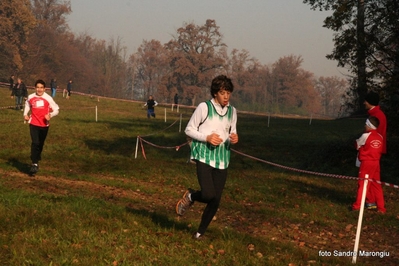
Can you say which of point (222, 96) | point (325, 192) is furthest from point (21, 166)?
point (222, 96)

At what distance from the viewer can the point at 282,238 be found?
8.12 meters

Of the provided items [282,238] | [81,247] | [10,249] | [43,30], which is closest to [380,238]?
[282,238]

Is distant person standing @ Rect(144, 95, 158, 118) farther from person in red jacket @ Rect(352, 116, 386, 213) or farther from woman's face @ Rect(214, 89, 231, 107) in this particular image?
woman's face @ Rect(214, 89, 231, 107)

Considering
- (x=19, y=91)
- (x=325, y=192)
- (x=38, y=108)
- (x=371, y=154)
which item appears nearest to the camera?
(x=371, y=154)

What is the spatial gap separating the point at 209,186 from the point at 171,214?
275cm

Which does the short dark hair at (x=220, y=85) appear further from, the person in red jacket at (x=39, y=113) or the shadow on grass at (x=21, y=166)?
the shadow on grass at (x=21, y=166)

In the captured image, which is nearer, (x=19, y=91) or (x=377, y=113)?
(x=377, y=113)

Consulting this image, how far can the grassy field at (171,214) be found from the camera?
6.48 metres

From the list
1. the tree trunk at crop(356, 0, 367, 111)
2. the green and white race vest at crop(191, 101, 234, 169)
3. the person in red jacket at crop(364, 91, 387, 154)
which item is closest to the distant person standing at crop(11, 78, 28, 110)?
the tree trunk at crop(356, 0, 367, 111)

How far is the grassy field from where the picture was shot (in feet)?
21.3

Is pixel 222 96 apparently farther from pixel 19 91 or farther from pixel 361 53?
pixel 19 91

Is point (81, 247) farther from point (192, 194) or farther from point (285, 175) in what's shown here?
point (285, 175)

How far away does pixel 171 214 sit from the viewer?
9195 millimetres

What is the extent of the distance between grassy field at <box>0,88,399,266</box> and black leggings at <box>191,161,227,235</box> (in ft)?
1.80
